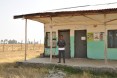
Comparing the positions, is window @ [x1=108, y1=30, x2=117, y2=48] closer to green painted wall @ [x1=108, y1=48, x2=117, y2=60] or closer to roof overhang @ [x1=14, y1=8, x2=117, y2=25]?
green painted wall @ [x1=108, y1=48, x2=117, y2=60]

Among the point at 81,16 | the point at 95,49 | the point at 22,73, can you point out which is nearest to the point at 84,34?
the point at 95,49

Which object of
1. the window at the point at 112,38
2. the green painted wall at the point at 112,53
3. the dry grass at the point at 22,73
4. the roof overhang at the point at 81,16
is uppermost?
the roof overhang at the point at 81,16

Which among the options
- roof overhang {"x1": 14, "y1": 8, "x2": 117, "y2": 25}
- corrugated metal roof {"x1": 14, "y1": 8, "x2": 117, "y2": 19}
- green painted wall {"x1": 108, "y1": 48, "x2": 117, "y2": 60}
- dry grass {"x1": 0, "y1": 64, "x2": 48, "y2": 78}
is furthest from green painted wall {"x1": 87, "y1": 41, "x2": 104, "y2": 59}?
dry grass {"x1": 0, "y1": 64, "x2": 48, "y2": 78}

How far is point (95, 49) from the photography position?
22.0 meters

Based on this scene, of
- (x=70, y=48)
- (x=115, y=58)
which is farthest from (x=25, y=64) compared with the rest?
(x=115, y=58)

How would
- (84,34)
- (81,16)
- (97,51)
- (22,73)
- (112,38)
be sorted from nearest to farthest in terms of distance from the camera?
(22,73) < (81,16) < (112,38) < (97,51) < (84,34)

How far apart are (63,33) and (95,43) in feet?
9.66

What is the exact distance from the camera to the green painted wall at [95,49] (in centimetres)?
2166

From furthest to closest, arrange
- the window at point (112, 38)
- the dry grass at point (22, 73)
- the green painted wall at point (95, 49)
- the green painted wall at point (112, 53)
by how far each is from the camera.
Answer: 1. the green painted wall at point (95, 49)
2. the window at point (112, 38)
3. the green painted wall at point (112, 53)
4. the dry grass at point (22, 73)

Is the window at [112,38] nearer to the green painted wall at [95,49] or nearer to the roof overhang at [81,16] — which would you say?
the green painted wall at [95,49]

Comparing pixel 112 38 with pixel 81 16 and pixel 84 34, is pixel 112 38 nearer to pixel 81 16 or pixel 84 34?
pixel 84 34

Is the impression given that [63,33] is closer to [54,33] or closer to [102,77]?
→ [54,33]

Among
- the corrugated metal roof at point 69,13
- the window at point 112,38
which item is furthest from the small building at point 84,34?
the corrugated metal roof at point 69,13

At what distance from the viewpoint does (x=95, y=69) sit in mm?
16672
